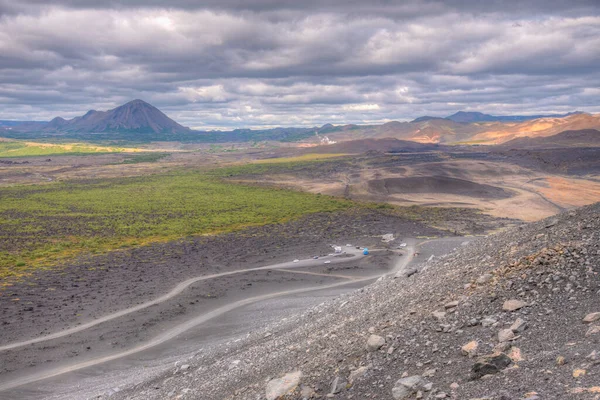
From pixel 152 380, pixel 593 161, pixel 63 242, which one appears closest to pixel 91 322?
pixel 152 380

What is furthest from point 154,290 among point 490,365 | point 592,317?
point 592,317

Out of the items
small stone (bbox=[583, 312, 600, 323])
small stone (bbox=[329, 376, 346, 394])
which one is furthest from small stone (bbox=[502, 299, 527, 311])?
small stone (bbox=[329, 376, 346, 394])

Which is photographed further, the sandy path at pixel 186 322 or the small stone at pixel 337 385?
the sandy path at pixel 186 322

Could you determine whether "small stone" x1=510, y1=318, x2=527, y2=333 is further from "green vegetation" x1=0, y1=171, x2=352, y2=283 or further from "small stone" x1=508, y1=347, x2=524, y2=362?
"green vegetation" x1=0, y1=171, x2=352, y2=283

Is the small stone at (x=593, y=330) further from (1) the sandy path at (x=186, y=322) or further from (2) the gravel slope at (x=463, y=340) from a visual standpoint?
(1) the sandy path at (x=186, y=322)

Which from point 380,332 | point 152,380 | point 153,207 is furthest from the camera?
point 153,207

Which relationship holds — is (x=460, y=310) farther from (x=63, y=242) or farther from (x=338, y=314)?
(x=63, y=242)

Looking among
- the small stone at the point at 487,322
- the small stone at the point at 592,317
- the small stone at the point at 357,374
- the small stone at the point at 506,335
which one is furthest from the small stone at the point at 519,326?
the small stone at the point at 357,374
